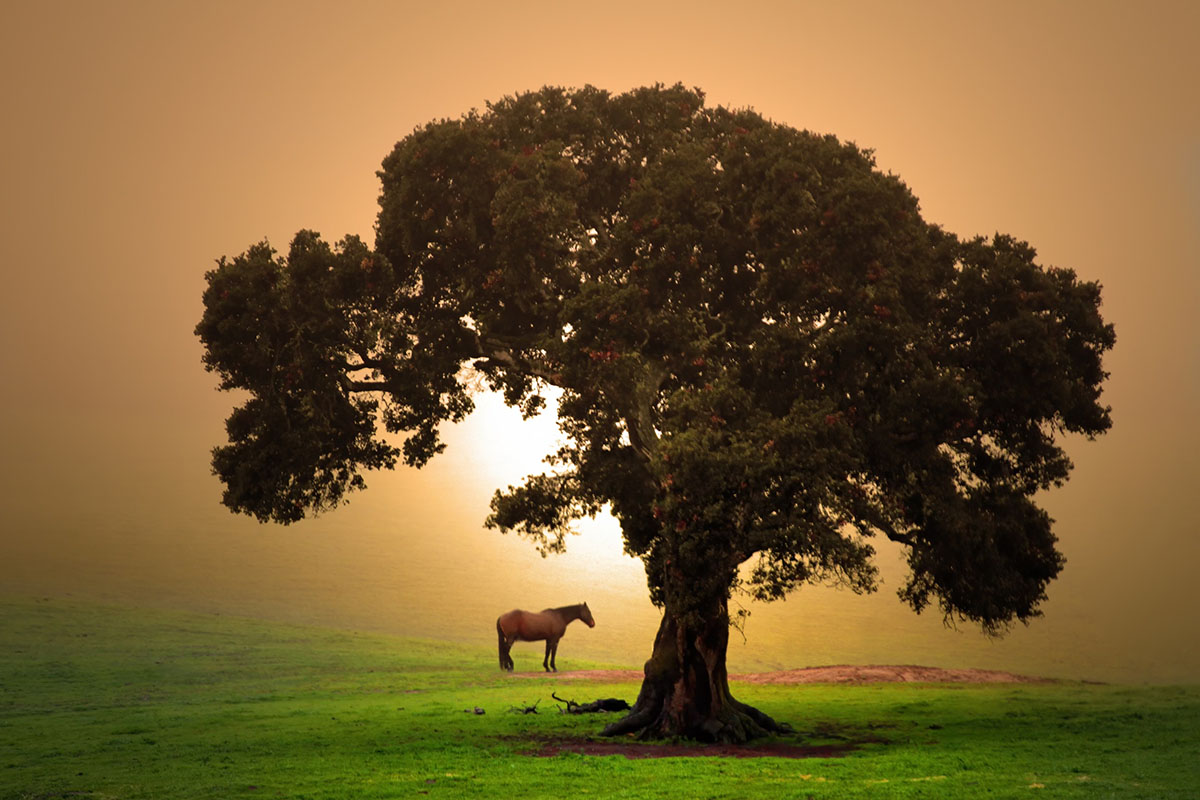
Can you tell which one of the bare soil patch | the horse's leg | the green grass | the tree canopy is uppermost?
the tree canopy

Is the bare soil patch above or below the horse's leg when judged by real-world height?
below

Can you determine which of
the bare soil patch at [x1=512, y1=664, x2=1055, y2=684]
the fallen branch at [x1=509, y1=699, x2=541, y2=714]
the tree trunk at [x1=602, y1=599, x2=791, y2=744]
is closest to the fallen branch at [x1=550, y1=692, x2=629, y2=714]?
the fallen branch at [x1=509, y1=699, x2=541, y2=714]

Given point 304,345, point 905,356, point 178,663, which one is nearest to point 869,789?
point 905,356

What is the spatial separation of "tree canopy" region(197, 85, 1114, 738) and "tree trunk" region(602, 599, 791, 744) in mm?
625

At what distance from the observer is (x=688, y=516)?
2966cm

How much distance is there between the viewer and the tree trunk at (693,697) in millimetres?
34000

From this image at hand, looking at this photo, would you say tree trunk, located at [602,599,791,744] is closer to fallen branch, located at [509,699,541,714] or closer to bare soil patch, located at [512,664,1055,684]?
fallen branch, located at [509,699,541,714]

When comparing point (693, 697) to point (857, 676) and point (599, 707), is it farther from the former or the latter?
point (857, 676)

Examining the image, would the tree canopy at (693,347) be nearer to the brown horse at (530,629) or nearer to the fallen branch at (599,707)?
the fallen branch at (599,707)

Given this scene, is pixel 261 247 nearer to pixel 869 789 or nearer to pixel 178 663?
pixel 869 789

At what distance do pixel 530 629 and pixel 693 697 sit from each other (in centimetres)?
2686

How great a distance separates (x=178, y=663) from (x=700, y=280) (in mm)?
42176

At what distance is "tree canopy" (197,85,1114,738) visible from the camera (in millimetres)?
31109

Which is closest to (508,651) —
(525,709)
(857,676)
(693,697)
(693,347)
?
(857,676)
